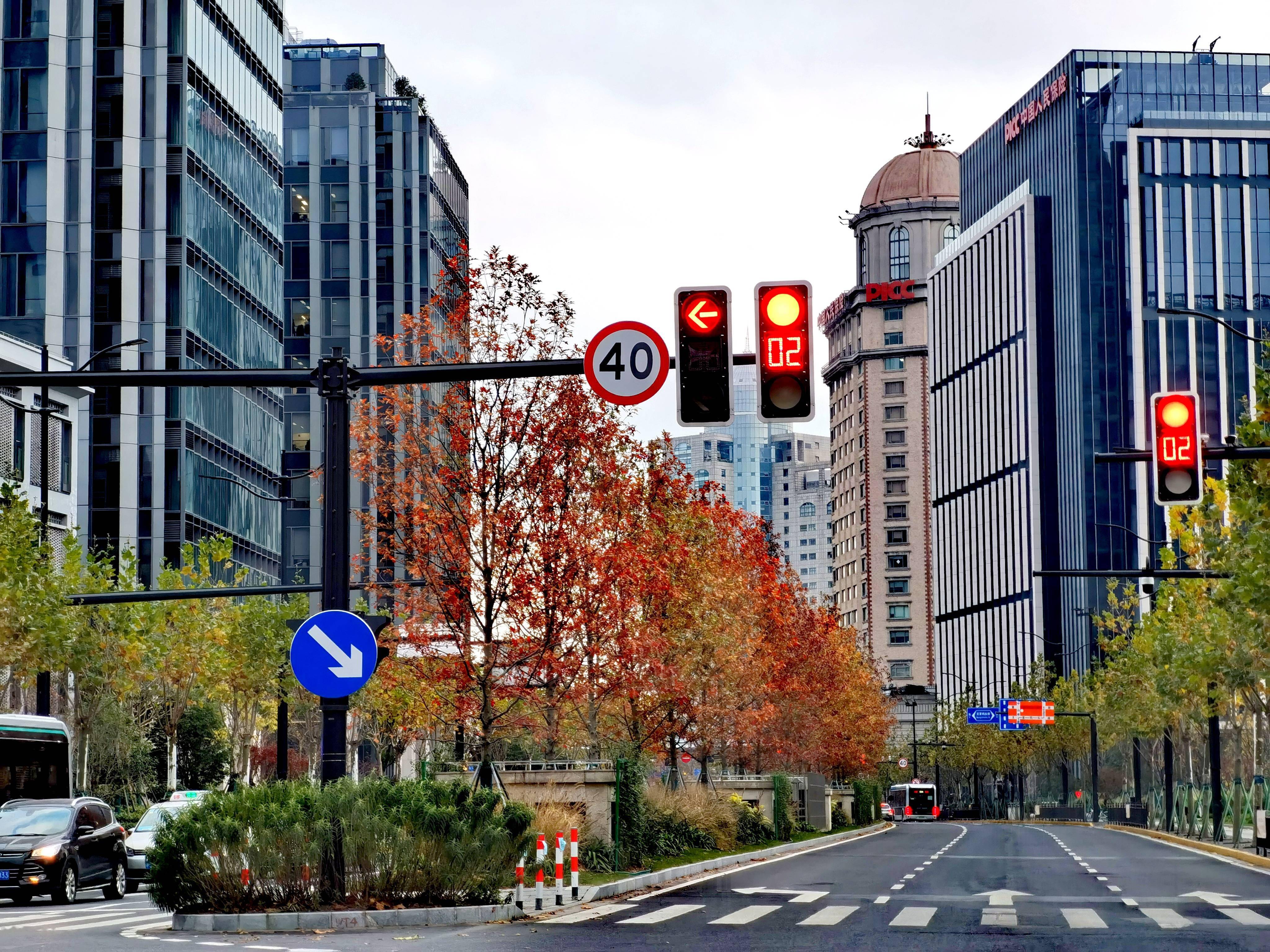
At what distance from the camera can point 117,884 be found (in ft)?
99.9

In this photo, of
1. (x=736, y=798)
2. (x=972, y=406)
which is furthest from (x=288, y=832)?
(x=972, y=406)

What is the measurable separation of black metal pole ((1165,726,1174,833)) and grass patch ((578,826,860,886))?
1940cm

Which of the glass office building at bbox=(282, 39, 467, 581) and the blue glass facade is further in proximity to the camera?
the blue glass facade

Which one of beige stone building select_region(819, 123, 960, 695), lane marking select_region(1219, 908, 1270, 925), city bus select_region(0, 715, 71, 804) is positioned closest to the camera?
lane marking select_region(1219, 908, 1270, 925)

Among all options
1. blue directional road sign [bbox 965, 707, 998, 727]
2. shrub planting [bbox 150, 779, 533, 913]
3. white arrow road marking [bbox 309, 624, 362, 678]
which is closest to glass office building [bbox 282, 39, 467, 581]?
blue directional road sign [bbox 965, 707, 998, 727]

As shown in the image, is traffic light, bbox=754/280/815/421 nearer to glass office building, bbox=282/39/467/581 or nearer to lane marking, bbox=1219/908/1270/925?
lane marking, bbox=1219/908/1270/925

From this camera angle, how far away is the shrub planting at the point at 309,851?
21016 millimetres

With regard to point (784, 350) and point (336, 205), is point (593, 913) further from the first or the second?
point (336, 205)

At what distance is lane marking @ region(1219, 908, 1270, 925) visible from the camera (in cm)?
2233

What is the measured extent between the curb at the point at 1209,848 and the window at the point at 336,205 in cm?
6193

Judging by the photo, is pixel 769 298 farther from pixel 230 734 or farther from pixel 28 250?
pixel 28 250

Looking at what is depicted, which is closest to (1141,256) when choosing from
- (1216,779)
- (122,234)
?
(122,234)

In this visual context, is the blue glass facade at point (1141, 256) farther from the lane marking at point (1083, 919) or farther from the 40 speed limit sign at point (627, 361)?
the 40 speed limit sign at point (627, 361)

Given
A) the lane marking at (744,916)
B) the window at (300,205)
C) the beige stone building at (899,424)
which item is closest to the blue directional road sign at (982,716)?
the window at (300,205)
